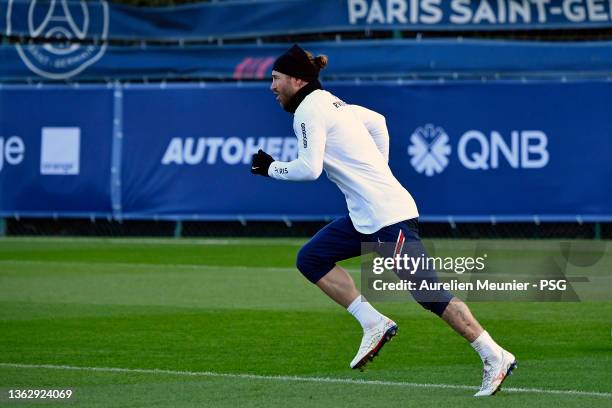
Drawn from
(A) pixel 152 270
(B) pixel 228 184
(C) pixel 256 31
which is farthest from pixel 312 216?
(A) pixel 152 270

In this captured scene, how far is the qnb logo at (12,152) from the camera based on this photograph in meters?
25.3

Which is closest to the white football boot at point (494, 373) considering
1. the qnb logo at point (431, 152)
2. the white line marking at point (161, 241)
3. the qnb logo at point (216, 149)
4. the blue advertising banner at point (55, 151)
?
the qnb logo at point (431, 152)

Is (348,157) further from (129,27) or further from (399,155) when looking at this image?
(129,27)

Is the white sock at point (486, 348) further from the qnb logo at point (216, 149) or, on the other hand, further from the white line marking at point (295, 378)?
the qnb logo at point (216, 149)

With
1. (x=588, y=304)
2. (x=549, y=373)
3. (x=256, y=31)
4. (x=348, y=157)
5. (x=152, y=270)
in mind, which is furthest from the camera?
(x=256, y=31)

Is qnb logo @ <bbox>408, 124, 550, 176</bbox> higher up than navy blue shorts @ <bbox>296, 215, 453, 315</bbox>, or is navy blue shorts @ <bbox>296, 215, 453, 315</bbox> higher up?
navy blue shorts @ <bbox>296, 215, 453, 315</bbox>

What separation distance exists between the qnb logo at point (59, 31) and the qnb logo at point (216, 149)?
7.79 feet

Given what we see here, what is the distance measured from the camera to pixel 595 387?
9172 mm

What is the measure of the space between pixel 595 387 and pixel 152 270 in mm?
10563

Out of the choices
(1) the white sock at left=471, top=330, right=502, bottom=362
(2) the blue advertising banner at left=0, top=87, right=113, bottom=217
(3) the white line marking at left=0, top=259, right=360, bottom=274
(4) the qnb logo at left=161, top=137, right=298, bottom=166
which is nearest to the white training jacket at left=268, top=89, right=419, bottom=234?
(1) the white sock at left=471, top=330, right=502, bottom=362

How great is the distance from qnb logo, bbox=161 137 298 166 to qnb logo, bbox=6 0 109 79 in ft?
7.79

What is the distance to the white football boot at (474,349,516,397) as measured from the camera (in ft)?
28.9

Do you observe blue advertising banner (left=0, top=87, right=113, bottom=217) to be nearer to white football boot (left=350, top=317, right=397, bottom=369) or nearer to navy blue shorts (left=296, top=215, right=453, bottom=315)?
navy blue shorts (left=296, top=215, right=453, bottom=315)

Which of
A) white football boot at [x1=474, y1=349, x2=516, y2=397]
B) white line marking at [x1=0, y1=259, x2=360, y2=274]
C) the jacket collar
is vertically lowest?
white line marking at [x1=0, y1=259, x2=360, y2=274]
